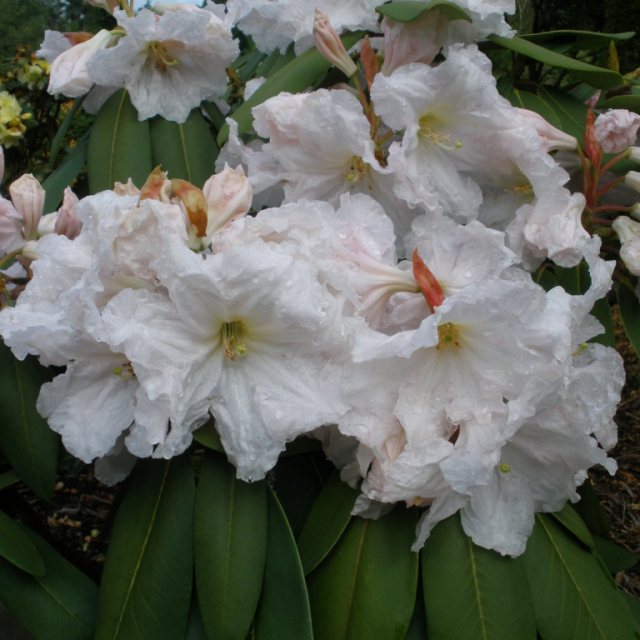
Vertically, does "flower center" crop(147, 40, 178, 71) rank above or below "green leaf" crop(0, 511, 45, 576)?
above

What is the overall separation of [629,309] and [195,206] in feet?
2.22

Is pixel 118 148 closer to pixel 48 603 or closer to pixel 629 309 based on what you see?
pixel 48 603

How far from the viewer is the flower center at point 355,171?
3.58 ft

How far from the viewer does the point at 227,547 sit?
912 millimetres

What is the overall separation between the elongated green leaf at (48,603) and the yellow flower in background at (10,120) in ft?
7.07

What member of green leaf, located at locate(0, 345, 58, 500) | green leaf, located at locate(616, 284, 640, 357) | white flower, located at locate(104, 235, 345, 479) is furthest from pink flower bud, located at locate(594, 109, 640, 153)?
green leaf, located at locate(0, 345, 58, 500)

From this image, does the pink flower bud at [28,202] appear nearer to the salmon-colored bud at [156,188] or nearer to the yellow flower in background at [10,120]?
the salmon-colored bud at [156,188]

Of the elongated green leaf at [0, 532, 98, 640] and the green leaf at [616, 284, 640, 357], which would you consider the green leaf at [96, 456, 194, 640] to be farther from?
the green leaf at [616, 284, 640, 357]

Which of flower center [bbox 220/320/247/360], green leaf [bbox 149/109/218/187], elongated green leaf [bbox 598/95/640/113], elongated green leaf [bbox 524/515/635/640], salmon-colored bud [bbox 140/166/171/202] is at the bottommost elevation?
elongated green leaf [bbox 524/515/635/640]

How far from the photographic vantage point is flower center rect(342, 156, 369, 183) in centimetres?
109

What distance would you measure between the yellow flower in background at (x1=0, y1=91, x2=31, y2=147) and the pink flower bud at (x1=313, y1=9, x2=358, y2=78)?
2.10 metres

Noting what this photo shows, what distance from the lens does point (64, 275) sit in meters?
0.91

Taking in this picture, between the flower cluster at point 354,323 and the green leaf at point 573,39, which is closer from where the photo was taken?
the flower cluster at point 354,323

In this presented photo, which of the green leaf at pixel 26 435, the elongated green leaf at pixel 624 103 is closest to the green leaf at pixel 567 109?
the elongated green leaf at pixel 624 103
